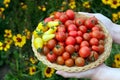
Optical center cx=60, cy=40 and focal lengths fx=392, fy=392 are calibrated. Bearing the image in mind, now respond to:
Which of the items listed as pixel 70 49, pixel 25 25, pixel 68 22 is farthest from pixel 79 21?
pixel 25 25

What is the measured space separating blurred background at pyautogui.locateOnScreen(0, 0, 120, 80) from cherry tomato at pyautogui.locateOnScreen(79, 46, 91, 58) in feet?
2.61

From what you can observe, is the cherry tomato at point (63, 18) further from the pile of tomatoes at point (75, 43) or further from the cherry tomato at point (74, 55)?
the cherry tomato at point (74, 55)

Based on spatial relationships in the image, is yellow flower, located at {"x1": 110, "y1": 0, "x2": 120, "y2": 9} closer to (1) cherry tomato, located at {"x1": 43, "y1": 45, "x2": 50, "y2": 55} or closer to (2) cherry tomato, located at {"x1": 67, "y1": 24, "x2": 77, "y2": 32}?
(2) cherry tomato, located at {"x1": 67, "y1": 24, "x2": 77, "y2": 32}

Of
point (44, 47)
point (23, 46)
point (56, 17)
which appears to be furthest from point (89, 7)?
point (44, 47)

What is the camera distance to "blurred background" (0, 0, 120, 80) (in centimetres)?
354

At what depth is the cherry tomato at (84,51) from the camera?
2.55 m

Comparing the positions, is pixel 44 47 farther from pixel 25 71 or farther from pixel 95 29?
pixel 25 71

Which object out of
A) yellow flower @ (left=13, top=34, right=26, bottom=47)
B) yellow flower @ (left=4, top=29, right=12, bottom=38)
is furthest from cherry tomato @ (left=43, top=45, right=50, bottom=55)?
yellow flower @ (left=4, top=29, right=12, bottom=38)

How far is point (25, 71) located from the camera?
359cm

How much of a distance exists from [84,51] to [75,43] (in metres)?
0.16

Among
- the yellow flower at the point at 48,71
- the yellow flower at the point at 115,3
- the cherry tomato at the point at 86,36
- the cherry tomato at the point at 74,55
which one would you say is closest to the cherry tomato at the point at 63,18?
the cherry tomato at the point at 86,36

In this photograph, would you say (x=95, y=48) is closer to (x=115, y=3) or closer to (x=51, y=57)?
(x=51, y=57)

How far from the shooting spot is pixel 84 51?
255 centimetres

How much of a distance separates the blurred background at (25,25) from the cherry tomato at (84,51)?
0.79 m
